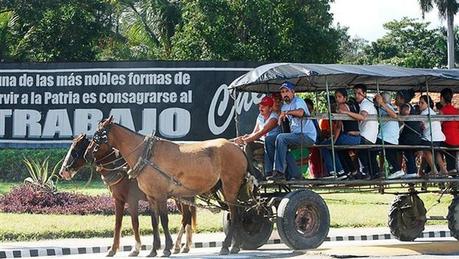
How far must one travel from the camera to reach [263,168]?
1512 cm

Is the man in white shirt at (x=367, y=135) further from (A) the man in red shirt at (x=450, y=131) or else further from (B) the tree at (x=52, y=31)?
(B) the tree at (x=52, y=31)

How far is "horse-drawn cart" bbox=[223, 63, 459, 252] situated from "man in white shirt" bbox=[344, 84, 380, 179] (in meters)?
0.15

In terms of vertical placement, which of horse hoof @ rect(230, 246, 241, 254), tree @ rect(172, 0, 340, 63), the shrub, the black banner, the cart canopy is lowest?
horse hoof @ rect(230, 246, 241, 254)

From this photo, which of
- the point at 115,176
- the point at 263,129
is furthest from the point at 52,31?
the point at 263,129

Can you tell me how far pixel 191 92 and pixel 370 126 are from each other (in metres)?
15.3

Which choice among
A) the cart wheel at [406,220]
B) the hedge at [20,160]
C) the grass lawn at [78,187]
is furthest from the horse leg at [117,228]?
the hedge at [20,160]

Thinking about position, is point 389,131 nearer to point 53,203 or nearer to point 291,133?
point 291,133

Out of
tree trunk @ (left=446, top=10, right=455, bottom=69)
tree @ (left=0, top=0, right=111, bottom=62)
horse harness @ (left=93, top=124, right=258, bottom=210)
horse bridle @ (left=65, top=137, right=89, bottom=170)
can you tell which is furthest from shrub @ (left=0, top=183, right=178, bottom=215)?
tree trunk @ (left=446, top=10, right=455, bottom=69)

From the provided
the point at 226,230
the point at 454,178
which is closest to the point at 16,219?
the point at 226,230

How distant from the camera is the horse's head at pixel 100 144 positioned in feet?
48.0

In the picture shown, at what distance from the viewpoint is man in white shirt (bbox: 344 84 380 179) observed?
15258 mm

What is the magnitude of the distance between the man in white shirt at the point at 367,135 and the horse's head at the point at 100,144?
12.7ft

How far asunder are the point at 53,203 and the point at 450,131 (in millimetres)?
9869

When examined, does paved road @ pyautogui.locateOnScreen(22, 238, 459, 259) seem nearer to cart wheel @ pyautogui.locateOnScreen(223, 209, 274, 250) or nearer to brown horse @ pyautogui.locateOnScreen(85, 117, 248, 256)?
cart wheel @ pyautogui.locateOnScreen(223, 209, 274, 250)
